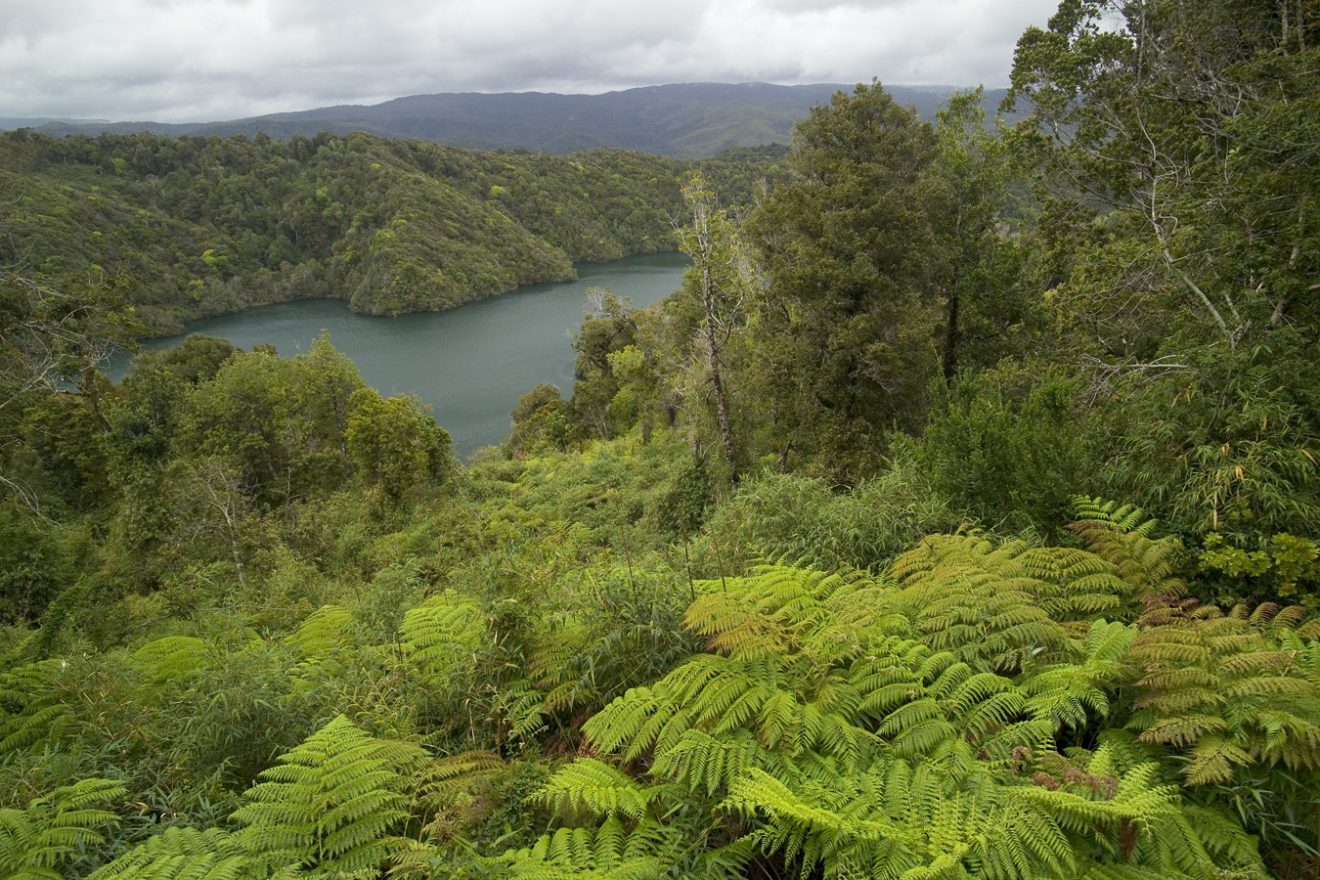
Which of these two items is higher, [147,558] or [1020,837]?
[1020,837]

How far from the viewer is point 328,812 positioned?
2316 millimetres

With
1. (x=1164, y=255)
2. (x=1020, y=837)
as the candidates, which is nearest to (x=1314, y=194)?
(x=1164, y=255)

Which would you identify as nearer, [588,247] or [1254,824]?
[1254,824]

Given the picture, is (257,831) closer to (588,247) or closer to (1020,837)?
(1020,837)

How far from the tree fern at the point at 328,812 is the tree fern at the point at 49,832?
0.60 m

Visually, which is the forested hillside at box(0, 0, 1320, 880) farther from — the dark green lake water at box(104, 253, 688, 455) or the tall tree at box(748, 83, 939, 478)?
the dark green lake water at box(104, 253, 688, 455)

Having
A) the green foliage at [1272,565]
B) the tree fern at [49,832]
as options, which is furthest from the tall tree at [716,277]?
the tree fern at [49,832]

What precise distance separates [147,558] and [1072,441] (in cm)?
1834

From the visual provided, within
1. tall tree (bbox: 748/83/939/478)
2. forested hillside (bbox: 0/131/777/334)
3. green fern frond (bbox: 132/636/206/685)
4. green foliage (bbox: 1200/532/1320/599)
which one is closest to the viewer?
green foliage (bbox: 1200/532/1320/599)

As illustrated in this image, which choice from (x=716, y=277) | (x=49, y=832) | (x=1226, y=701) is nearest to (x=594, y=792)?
(x=49, y=832)

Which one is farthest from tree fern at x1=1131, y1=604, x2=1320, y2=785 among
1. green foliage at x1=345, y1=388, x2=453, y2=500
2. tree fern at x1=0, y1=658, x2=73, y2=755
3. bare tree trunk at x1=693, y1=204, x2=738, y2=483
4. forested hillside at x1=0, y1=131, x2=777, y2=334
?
forested hillside at x1=0, y1=131, x2=777, y2=334

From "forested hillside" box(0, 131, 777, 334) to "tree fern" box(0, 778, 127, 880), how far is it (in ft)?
209

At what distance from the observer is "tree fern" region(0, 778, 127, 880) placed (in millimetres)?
2268

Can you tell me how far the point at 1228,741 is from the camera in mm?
2143
